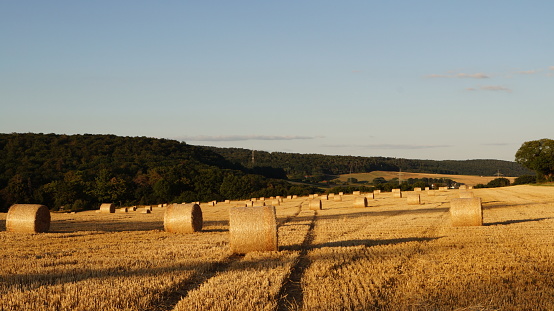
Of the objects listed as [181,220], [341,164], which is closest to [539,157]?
[341,164]

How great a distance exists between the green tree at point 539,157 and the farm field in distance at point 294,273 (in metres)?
73.9

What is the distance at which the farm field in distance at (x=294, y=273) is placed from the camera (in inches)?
312

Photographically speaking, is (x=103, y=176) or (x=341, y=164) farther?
(x=341, y=164)

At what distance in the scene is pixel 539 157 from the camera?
3364 inches

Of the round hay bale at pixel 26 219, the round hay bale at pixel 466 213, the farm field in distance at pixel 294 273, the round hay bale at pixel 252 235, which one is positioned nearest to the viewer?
the farm field in distance at pixel 294 273

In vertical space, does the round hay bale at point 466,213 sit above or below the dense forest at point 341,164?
below

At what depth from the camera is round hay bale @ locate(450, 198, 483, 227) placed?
62.1ft

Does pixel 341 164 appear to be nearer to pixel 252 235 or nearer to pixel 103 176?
pixel 103 176

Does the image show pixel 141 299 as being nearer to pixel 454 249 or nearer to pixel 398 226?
pixel 454 249

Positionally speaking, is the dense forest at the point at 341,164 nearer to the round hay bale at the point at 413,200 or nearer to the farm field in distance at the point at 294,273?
the round hay bale at the point at 413,200

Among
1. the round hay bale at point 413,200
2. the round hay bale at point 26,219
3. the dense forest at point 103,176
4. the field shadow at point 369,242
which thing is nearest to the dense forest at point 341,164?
the dense forest at point 103,176

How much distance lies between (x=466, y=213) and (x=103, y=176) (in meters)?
59.5

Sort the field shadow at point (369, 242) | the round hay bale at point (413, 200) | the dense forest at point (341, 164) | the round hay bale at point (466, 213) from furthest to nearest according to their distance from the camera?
the dense forest at point (341, 164), the round hay bale at point (413, 200), the round hay bale at point (466, 213), the field shadow at point (369, 242)

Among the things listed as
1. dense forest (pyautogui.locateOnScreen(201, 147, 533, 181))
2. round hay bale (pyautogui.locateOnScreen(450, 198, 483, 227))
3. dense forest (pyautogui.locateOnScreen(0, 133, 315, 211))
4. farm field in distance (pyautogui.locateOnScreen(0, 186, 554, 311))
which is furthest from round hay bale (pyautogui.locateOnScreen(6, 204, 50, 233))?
dense forest (pyautogui.locateOnScreen(201, 147, 533, 181))
